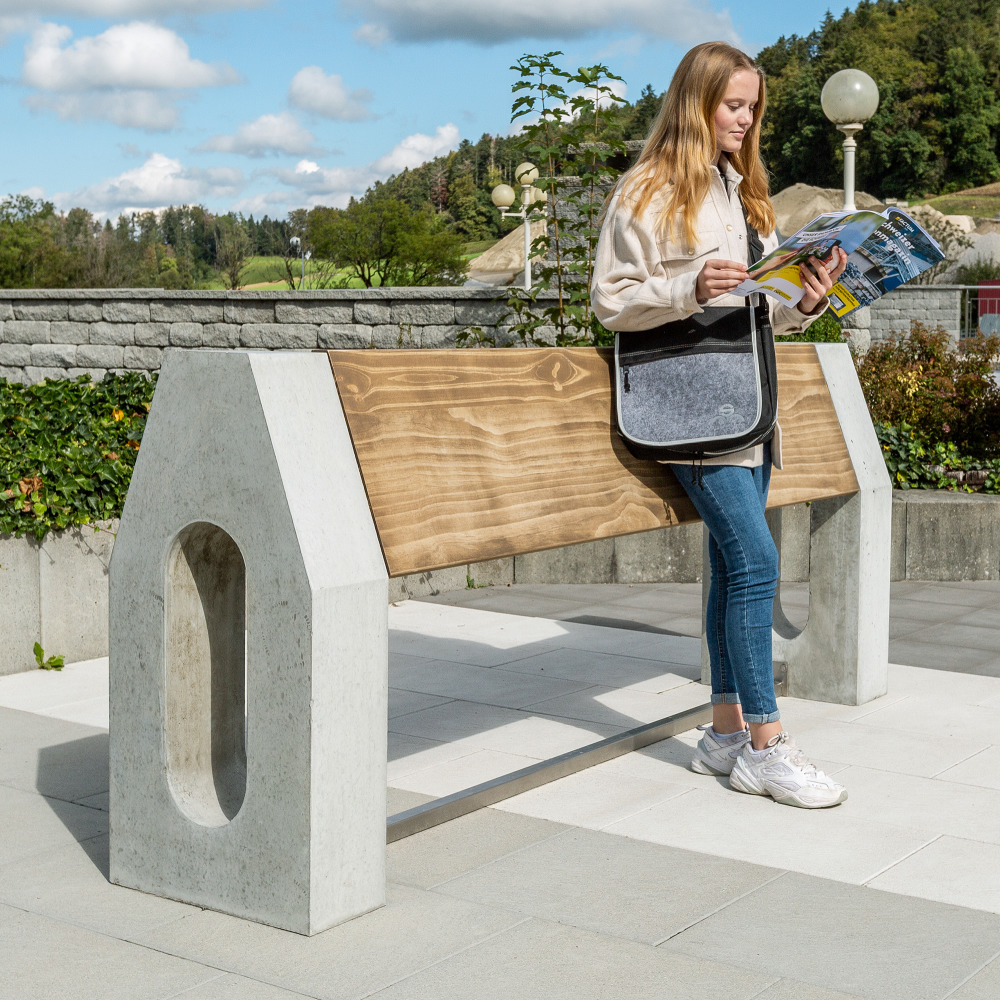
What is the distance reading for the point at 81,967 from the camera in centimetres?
249

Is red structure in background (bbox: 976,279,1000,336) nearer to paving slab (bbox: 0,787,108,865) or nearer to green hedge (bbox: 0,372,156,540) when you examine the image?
green hedge (bbox: 0,372,156,540)

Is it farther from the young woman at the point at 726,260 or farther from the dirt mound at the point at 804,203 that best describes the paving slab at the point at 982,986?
the dirt mound at the point at 804,203

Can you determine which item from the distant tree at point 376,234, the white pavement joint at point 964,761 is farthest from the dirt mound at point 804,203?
the white pavement joint at point 964,761

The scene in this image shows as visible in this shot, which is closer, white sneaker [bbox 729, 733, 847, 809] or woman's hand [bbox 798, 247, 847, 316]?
woman's hand [bbox 798, 247, 847, 316]

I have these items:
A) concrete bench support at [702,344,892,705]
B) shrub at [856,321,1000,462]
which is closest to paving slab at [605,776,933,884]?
concrete bench support at [702,344,892,705]

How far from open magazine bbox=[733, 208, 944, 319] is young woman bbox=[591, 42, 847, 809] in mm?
73

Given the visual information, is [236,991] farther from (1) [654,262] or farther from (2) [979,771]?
(2) [979,771]

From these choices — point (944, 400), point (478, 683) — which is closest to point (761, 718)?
point (478, 683)

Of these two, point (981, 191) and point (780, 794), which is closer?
point (780, 794)

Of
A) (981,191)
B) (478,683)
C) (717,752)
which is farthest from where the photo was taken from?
(981,191)

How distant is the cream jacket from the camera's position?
326cm

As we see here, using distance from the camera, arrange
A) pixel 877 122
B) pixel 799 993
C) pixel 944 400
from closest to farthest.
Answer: pixel 799 993 → pixel 944 400 → pixel 877 122

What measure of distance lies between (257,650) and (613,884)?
102 cm

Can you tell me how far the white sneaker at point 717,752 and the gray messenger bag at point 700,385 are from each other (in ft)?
3.05
